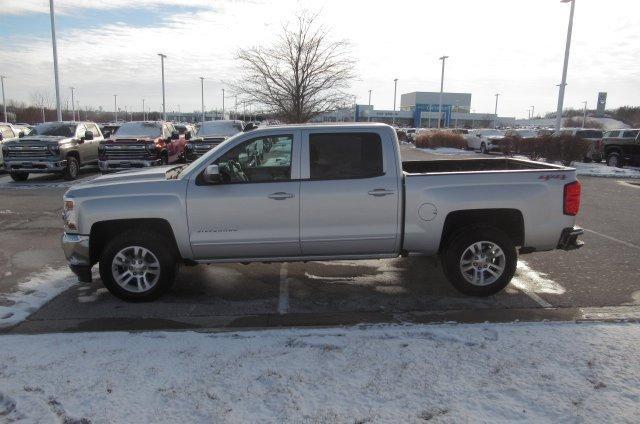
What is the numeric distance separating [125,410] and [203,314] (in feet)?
6.34

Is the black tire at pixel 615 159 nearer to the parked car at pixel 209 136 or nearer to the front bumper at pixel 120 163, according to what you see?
the parked car at pixel 209 136

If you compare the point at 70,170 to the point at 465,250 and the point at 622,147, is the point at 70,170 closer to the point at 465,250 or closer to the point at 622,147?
the point at 465,250

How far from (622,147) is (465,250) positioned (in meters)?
21.7

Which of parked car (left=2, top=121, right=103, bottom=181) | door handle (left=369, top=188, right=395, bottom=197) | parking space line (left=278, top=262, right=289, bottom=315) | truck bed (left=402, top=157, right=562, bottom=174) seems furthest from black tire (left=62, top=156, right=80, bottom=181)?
door handle (left=369, top=188, right=395, bottom=197)

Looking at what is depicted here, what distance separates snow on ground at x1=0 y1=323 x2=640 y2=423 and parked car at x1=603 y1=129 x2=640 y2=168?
2172 cm

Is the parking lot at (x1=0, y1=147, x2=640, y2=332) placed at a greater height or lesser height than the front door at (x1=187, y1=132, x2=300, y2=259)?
lesser

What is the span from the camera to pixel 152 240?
206 inches

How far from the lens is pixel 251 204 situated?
5188 millimetres

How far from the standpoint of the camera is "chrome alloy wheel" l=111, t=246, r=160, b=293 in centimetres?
526

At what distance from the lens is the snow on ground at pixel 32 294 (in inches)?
199

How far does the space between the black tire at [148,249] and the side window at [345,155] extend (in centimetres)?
175

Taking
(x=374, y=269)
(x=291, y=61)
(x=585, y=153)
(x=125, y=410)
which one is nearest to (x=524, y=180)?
(x=374, y=269)

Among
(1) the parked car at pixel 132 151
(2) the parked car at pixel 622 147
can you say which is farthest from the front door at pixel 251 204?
(2) the parked car at pixel 622 147

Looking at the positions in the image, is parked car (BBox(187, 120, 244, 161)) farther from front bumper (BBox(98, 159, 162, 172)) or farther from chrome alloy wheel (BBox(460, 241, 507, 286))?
chrome alloy wheel (BBox(460, 241, 507, 286))
